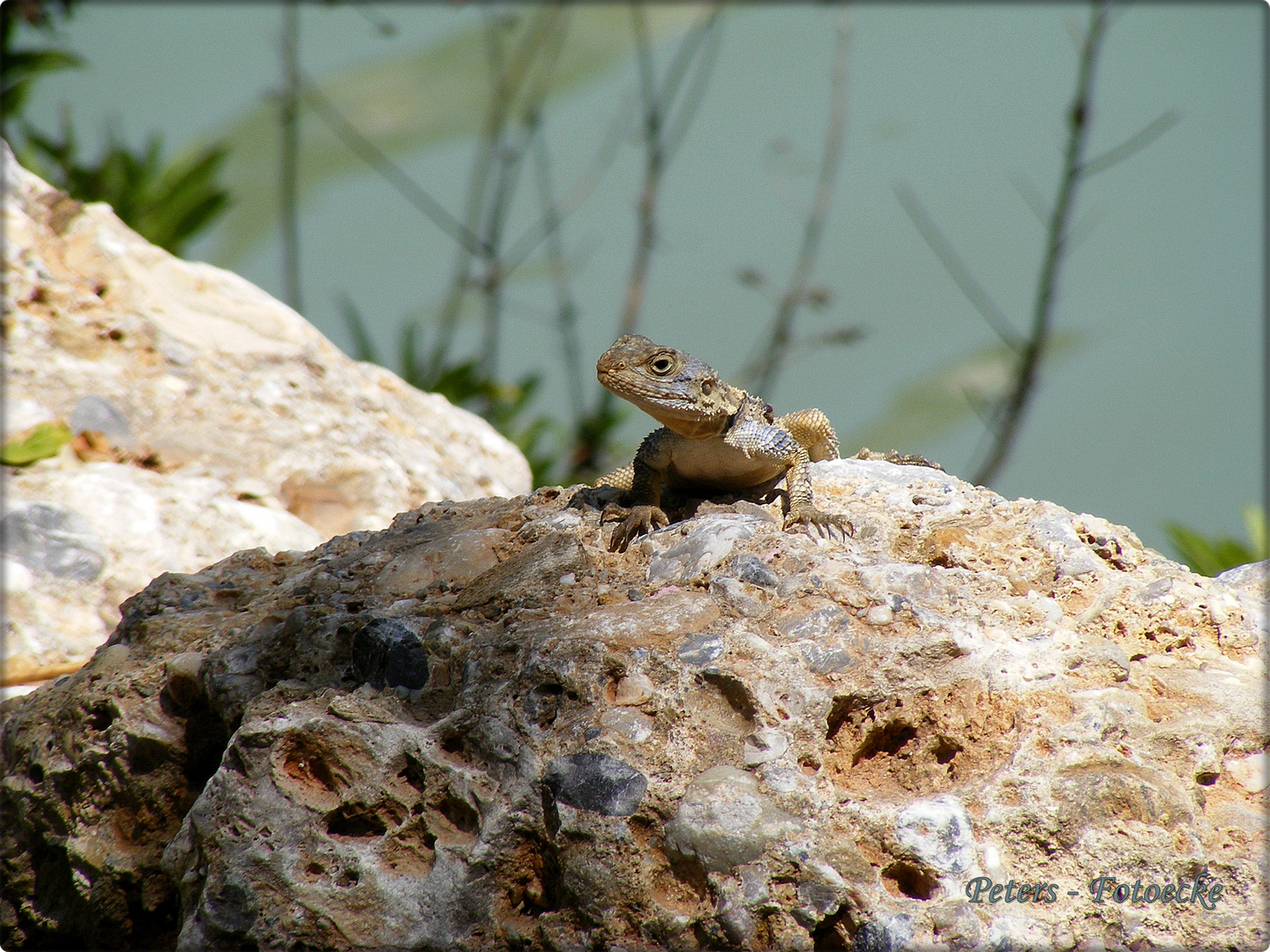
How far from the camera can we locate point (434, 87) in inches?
496

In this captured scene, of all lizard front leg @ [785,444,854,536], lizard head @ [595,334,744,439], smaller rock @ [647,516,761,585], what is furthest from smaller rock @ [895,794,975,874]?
lizard head @ [595,334,744,439]

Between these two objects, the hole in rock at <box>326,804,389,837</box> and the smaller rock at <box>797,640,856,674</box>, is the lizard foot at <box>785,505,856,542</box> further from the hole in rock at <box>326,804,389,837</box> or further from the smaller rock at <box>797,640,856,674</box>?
the hole in rock at <box>326,804,389,837</box>

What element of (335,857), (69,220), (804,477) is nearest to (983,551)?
(804,477)

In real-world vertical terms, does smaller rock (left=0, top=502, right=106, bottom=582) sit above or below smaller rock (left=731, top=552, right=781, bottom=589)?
below

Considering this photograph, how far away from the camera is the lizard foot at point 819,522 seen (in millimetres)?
3000

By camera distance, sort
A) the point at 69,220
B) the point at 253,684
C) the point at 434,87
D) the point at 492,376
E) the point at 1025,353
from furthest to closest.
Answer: the point at 434,87, the point at 492,376, the point at 1025,353, the point at 69,220, the point at 253,684

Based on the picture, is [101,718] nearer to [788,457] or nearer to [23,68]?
[788,457]

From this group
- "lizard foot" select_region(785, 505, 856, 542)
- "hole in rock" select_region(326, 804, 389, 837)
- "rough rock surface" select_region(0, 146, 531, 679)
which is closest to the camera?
"hole in rock" select_region(326, 804, 389, 837)

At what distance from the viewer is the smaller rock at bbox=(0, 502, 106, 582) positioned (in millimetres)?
3623

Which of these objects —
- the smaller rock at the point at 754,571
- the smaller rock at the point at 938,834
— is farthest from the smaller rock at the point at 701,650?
the smaller rock at the point at 938,834

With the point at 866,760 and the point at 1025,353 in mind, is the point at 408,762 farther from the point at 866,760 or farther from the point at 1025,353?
the point at 1025,353

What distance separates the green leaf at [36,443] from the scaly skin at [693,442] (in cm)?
223

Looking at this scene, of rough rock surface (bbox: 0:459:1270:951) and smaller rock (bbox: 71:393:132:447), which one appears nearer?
rough rock surface (bbox: 0:459:1270:951)

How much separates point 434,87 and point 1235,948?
12.6m
